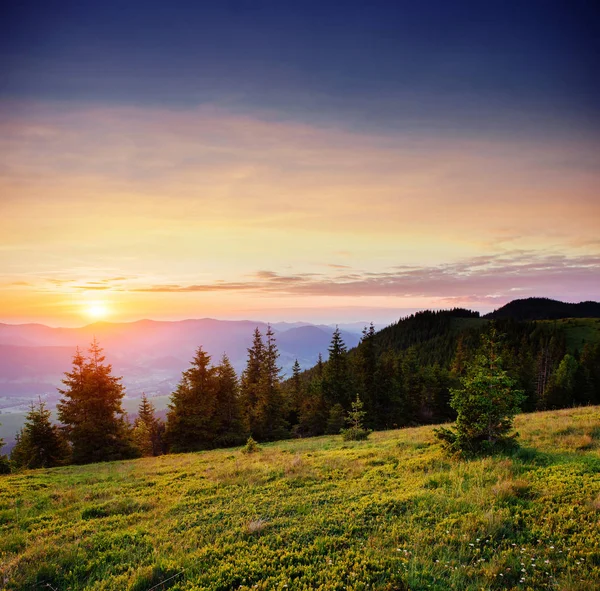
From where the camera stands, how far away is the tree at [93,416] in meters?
28.6

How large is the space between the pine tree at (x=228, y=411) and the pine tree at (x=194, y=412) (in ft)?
2.48

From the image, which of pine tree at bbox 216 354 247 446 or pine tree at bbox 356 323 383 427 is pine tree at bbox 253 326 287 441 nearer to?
pine tree at bbox 216 354 247 446

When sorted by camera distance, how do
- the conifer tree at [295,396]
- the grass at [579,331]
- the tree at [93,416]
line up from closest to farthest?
1. the tree at [93,416]
2. the conifer tree at [295,396]
3. the grass at [579,331]

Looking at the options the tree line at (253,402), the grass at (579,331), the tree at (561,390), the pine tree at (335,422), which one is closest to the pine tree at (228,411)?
the tree line at (253,402)

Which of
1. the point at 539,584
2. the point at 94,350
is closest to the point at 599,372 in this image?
the point at 539,584

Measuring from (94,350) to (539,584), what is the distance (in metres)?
36.3

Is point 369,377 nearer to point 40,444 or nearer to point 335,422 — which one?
point 335,422

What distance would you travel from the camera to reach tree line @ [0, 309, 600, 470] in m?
29.5

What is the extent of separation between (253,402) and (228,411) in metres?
9.34

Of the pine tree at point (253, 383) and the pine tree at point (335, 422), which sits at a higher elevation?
the pine tree at point (253, 383)

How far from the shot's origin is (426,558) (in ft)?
20.5

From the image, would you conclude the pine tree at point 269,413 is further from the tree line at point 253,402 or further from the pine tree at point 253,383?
the pine tree at point 253,383

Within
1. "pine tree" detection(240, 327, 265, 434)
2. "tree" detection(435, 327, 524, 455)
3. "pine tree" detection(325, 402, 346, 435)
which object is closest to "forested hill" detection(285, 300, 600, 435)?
"pine tree" detection(325, 402, 346, 435)

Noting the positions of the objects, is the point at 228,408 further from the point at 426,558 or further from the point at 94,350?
the point at 426,558
